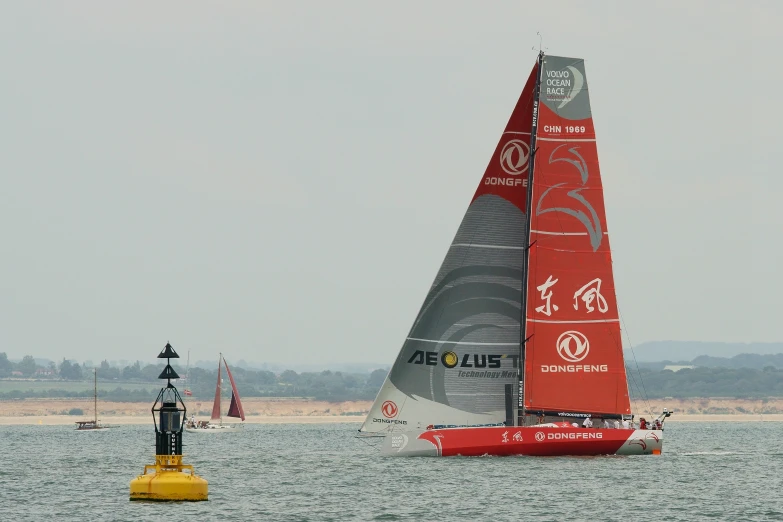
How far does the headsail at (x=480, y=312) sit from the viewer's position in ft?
188

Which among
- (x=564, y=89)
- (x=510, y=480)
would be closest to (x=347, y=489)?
(x=510, y=480)

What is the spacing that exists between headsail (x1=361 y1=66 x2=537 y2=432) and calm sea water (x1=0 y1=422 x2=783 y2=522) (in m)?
2.62

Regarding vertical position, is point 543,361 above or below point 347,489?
above

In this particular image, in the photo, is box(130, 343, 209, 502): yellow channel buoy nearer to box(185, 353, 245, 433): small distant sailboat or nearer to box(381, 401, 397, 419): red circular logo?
box(381, 401, 397, 419): red circular logo

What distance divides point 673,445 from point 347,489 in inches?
1554

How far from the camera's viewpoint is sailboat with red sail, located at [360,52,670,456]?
56969mm

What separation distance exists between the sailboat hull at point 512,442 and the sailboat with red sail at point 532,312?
4.9 inches

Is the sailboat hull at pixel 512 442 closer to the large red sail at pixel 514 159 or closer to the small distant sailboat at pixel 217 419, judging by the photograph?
the large red sail at pixel 514 159

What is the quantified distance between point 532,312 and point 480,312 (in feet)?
6.97

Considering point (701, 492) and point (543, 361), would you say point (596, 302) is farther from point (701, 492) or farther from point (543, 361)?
point (701, 492)

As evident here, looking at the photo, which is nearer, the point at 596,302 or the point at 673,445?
the point at 596,302

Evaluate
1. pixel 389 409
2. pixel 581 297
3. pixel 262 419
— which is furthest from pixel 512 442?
pixel 262 419

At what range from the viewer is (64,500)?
47406 millimetres

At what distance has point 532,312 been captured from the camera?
57.1 meters
